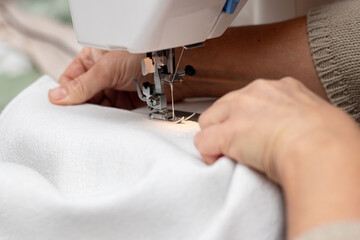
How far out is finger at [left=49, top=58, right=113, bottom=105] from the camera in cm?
92

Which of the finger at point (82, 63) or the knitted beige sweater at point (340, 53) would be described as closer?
the knitted beige sweater at point (340, 53)

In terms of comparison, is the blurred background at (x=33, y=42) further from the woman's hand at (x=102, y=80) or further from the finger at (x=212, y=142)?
the finger at (x=212, y=142)

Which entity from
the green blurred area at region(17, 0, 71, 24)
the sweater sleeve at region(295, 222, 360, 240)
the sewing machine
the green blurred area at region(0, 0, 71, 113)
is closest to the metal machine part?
the sewing machine

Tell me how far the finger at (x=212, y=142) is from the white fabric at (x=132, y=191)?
0.6 inches

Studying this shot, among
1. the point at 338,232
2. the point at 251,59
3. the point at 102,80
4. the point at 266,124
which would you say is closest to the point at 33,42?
the point at 102,80

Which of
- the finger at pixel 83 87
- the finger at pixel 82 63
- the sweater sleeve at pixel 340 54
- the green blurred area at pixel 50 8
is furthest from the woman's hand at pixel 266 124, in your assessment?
the green blurred area at pixel 50 8

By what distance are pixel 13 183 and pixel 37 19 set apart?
4.05 feet

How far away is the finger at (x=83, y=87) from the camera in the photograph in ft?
Result: 3.03

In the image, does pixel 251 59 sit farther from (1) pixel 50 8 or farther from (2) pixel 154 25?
(1) pixel 50 8

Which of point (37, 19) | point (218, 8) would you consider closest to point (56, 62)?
point (37, 19)

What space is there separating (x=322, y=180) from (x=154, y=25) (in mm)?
305

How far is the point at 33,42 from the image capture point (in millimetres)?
1683

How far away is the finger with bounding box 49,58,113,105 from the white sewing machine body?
21cm

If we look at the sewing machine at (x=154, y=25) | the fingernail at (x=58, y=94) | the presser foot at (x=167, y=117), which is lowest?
the fingernail at (x=58, y=94)
